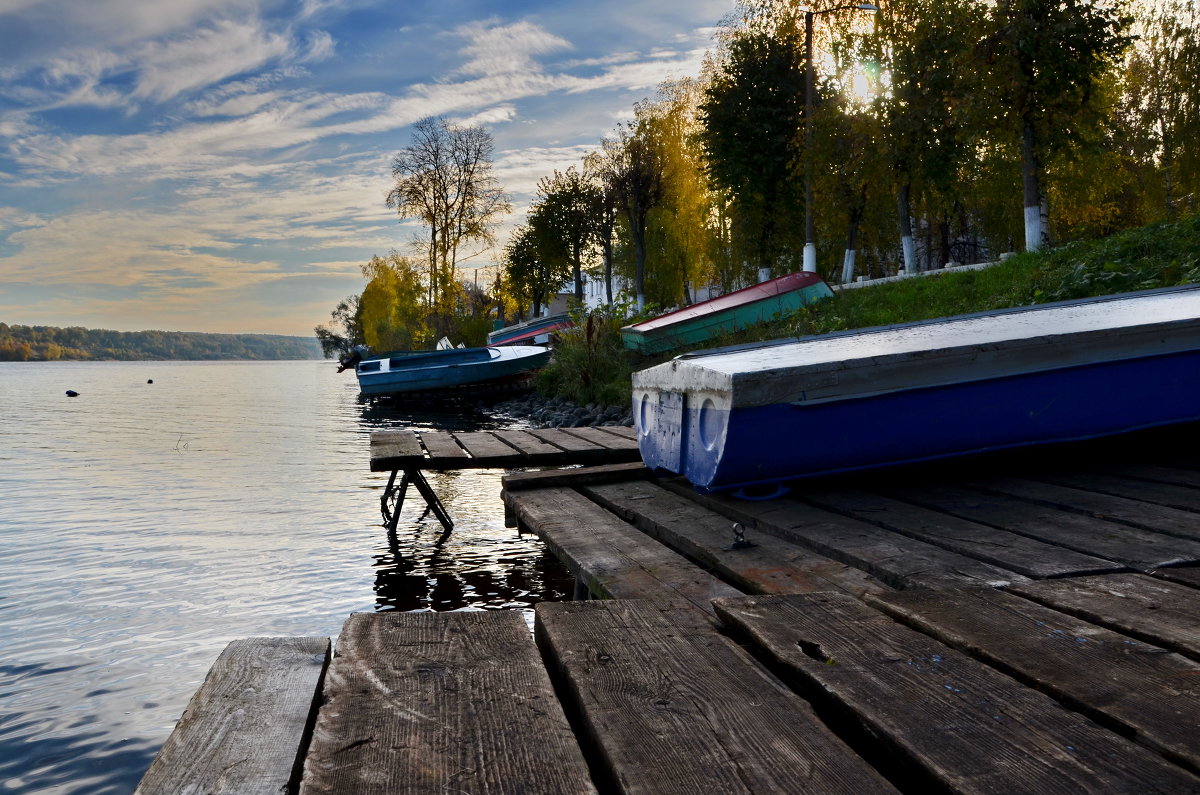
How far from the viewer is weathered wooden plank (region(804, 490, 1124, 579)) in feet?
8.60

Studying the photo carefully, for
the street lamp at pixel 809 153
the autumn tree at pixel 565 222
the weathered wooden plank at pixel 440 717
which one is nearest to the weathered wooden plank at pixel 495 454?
the weathered wooden plank at pixel 440 717

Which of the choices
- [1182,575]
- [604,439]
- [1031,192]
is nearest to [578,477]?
[604,439]

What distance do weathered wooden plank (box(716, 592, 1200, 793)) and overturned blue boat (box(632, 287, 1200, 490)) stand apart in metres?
1.45

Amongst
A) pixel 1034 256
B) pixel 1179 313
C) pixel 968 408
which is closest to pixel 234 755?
pixel 968 408

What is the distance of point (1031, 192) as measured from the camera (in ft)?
71.3

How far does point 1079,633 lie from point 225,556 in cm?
730

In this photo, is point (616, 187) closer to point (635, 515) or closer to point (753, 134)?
point (753, 134)

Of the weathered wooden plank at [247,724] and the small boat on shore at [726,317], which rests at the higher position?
the small boat on shore at [726,317]

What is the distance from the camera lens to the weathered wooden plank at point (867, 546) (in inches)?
101

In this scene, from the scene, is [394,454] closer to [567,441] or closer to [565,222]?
[567,441]

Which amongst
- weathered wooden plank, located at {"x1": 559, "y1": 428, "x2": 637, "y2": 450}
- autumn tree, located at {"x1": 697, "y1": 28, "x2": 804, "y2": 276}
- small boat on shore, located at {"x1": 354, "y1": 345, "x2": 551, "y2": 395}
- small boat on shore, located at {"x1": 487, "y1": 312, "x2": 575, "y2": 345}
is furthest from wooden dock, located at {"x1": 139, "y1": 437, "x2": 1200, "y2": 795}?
small boat on shore, located at {"x1": 487, "y1": 312, "x2": 575, "y2": 345}

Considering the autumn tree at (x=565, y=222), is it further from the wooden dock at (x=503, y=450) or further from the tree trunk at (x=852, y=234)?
the wooden dock at (x=503, y=450)

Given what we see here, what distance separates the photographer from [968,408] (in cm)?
368

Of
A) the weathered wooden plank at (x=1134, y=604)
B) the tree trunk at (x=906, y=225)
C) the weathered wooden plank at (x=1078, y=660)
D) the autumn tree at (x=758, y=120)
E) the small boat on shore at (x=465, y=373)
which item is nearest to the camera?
the weathered wooden plank at (x=1078, y=660)
